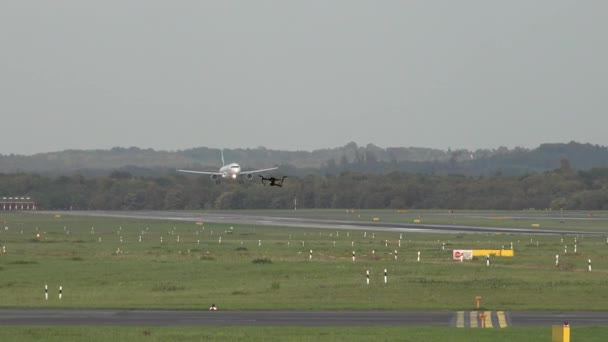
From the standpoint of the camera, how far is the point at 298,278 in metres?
70.6

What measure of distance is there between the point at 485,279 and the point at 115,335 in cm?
3132

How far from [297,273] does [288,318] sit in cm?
2425

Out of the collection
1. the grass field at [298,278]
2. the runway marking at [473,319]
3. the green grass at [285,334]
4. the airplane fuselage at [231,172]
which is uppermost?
the airplane fuselage at [231,172]

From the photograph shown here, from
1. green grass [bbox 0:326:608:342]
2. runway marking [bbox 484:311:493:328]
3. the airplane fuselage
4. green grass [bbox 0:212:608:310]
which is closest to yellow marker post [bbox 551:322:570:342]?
green grass [bbox 0:326:608:342]

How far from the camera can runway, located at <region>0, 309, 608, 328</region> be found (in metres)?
47.4

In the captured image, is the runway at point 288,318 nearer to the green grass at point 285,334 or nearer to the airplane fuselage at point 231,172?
the green grass at point 285,334

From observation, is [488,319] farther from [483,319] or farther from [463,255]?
[463,255]

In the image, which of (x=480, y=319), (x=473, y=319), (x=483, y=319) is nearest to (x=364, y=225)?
(x=473, y=319)

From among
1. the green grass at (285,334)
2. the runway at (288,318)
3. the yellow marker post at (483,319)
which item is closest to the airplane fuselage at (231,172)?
the runway at (288,318)

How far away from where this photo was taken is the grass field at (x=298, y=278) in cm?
4422

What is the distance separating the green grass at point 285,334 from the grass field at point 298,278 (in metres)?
0.05

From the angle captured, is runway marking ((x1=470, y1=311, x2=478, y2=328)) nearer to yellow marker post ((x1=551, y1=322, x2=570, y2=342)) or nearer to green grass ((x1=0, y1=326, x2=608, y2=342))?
green grass ((x1=0, y1=326, x2=608, y2=342))

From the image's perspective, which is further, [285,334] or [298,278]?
[298,278]

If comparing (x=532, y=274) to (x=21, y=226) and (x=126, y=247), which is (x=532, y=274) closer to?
(x=126, y=247)
